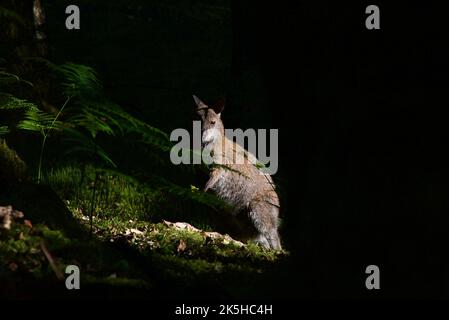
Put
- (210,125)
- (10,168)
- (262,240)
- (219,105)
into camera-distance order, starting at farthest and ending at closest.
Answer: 1. (210,125)
2. (219,105)
3. (262,240)
4. (10,168)

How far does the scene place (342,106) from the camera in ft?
11.3

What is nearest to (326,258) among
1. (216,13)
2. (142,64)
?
(142,64)

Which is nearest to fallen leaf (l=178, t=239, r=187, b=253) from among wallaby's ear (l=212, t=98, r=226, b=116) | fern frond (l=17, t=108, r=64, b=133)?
fern frond (l=17, t=108, r=64, b=133)

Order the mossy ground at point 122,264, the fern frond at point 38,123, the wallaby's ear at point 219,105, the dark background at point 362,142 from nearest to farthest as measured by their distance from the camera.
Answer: the dark background at point 362,142, the mossy ground at point 122,264, the fern frond at point 38,123, the wallaby's ear at point 219,105

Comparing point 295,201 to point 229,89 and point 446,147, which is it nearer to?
point 446,147

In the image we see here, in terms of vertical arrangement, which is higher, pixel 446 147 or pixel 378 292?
pixel 446 147

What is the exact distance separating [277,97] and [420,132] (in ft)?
2.54

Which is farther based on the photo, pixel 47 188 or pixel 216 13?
pixel 216 13

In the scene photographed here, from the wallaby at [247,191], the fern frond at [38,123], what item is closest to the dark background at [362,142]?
the fern frond at [38,123]

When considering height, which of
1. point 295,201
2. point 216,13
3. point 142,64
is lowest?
point 295,201

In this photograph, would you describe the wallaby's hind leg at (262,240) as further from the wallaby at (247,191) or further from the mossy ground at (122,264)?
the mossy ground at (122,264)

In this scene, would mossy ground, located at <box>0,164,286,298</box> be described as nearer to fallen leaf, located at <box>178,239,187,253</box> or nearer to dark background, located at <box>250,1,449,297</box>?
fallen leaf, located at <box>178,239,187,253</box>

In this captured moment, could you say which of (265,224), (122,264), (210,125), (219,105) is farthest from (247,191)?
(122,264)

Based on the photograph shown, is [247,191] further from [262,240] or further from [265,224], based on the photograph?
[262,240]
